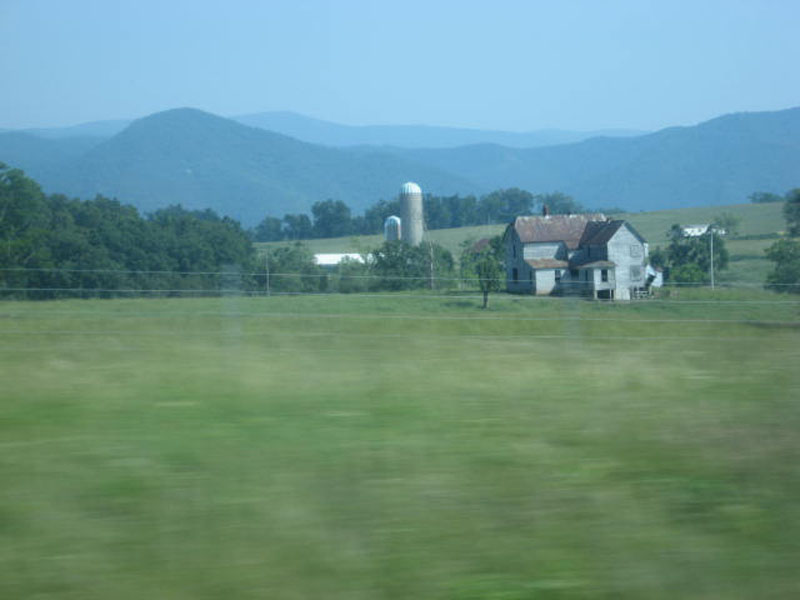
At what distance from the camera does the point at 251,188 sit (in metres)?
127

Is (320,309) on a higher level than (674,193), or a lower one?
lower

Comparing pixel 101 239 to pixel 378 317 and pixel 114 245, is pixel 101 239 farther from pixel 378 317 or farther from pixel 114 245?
pixel 378 317

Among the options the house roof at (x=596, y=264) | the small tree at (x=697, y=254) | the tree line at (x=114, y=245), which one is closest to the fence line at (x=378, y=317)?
the tree line at (x=114, y=245)

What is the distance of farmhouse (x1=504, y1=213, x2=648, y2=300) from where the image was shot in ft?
93.5

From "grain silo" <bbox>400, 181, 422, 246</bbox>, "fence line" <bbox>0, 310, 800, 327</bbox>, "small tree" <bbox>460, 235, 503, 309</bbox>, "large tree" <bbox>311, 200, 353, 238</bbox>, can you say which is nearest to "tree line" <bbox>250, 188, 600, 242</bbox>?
"large tree" <bbox>311, 200, 353, 238</bbox>

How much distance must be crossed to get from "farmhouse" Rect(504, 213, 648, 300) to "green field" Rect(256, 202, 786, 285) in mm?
3870

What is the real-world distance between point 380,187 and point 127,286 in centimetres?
11855

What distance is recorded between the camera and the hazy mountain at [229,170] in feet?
350

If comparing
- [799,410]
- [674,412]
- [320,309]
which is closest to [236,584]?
[674,412]

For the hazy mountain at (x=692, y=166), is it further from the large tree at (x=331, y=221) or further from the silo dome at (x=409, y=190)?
the large tree at (x=331, y=221)

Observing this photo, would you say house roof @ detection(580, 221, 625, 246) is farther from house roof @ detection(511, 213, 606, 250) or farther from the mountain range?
the mountain range

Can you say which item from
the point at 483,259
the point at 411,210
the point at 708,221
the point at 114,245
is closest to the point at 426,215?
the point at 411,210

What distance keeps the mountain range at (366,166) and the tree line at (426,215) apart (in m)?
7.41

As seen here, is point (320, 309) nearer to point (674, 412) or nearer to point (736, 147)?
point (674, 412)
